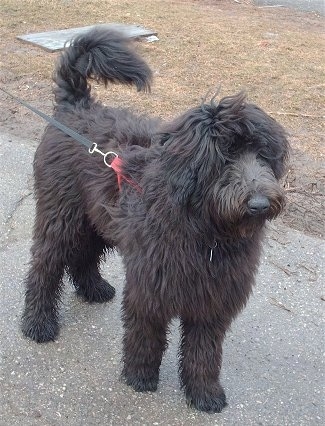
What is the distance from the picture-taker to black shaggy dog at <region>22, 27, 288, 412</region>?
2383mm

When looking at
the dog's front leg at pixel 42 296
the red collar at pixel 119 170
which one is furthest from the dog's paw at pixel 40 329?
the red collar at pixel 119 170

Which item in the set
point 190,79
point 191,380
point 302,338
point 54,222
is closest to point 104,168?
point 54,222

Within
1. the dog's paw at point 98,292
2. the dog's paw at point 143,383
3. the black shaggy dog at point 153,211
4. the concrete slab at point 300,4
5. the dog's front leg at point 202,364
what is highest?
the black shaggy dog at point 153,211

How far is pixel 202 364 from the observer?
9.99 ft

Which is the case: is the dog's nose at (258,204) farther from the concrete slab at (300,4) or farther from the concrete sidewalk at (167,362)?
the concrete slab at (300,4)

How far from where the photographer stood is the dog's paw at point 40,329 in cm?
354

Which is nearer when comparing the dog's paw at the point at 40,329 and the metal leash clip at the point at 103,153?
the metal leash clip at the point at 103,153

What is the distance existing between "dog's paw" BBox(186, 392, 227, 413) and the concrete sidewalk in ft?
0.11

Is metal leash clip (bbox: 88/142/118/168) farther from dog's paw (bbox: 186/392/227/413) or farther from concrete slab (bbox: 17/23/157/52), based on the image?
concrete slab (bbox: 17/23/157/52)

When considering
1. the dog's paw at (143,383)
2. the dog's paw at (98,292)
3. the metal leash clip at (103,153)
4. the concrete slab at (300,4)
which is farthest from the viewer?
the concrete slab at (300,4)

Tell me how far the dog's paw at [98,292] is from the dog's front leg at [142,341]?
71cm

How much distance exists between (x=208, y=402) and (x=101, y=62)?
1.86 metres

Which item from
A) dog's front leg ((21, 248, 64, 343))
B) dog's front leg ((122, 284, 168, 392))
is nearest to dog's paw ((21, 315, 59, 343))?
dog's front leg ((21, 248, 64, 343))

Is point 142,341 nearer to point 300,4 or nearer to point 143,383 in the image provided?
point 143,383
